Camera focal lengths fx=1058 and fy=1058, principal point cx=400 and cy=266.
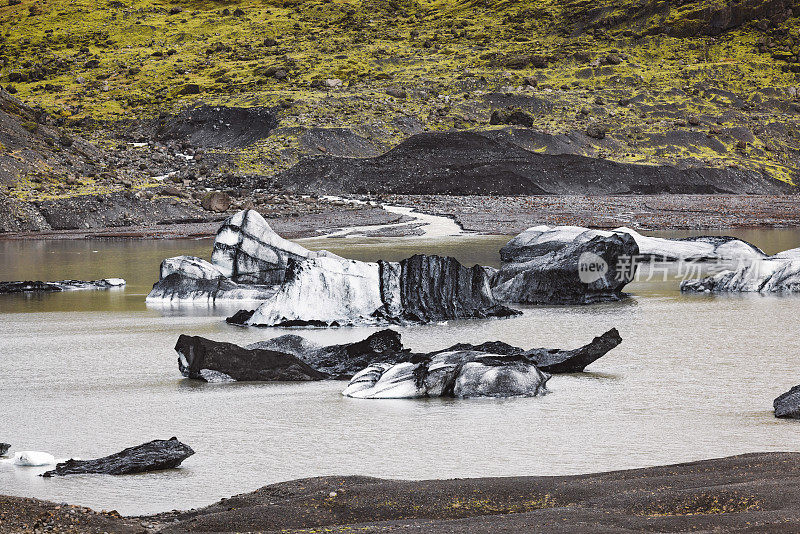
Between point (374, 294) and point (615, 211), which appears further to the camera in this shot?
point (615, 211)

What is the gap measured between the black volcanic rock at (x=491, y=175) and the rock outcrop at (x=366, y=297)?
162 feet

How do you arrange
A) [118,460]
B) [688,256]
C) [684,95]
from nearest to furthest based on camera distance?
[118,460] → [688,256] → [684,95]

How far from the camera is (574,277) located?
17.9 metres

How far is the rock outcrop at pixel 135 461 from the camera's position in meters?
6.84

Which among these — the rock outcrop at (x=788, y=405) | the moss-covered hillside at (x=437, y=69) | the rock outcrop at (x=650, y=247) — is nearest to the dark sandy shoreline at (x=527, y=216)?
the moss-covered hillside at (x=437, y=69)

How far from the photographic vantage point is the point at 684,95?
91.3 meters

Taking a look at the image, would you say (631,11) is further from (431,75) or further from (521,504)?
(521,504)

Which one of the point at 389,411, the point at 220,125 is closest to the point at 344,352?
the point at 389,411

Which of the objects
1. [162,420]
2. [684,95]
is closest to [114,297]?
[162,420]

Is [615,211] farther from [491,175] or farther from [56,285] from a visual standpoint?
[56,285]

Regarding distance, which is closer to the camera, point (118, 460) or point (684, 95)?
point (118, 460)

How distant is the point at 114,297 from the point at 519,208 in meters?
36.0

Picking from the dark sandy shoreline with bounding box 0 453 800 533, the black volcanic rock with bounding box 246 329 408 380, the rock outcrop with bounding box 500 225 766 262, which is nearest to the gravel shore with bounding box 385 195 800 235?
the rock outcrop with bounding box 500 225 766 262

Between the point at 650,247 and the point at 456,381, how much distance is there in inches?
583
